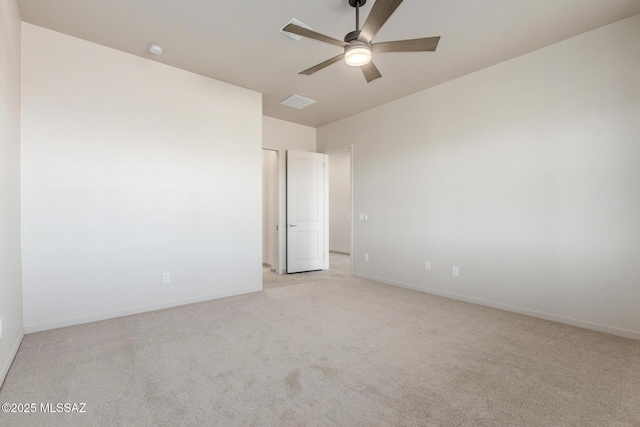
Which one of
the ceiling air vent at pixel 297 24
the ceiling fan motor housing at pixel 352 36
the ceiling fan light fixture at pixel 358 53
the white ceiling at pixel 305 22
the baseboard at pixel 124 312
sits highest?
the white ceiling at pixel 305 22

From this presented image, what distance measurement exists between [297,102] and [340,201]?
4299 millimetres

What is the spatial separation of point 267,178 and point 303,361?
174 inches

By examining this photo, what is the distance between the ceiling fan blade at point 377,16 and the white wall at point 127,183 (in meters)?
2.57

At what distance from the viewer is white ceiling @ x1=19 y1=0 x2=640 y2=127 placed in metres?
2.59

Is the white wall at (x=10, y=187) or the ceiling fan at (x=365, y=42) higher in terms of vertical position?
the ceiling fan at (x=365, y=42)

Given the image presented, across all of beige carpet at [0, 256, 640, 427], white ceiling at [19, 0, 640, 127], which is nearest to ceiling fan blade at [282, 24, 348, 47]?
white ceiling at [19, 0, 640, 127]

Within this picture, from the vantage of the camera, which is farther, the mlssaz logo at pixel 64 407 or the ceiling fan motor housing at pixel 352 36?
the ceiling fan motor housing at pixel 352 36

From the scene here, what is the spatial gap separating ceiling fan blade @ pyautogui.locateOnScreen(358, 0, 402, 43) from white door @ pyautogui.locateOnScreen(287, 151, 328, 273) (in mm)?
3572

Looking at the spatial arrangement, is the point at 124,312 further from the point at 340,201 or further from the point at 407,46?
the point at 340,201

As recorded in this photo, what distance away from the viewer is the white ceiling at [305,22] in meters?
2.59

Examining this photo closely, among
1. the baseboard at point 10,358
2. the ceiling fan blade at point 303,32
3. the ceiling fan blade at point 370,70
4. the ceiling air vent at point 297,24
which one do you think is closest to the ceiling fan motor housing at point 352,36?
the ceiling fan blade at point 303,32

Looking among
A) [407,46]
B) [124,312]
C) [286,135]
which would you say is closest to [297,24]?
[407,46]

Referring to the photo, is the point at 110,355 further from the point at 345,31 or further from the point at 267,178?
the point at 267,178

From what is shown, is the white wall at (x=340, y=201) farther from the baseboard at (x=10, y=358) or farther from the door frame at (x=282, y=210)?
the baseboard at (x=10, y=358)
